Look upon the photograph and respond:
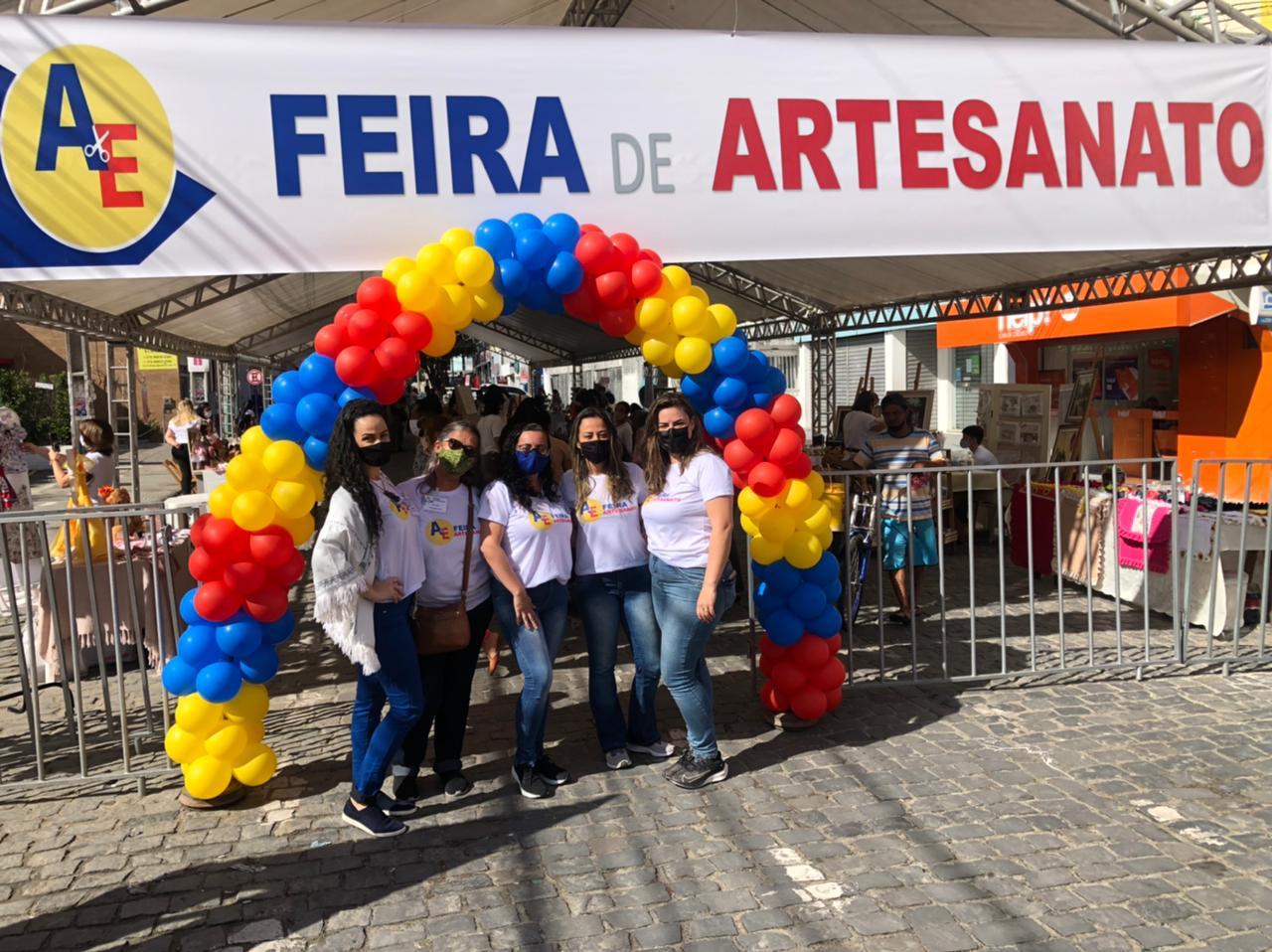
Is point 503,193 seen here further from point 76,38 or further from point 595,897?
point 595,897

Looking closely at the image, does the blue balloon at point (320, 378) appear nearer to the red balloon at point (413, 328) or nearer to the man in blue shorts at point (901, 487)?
the red balloon at point (413, 328)

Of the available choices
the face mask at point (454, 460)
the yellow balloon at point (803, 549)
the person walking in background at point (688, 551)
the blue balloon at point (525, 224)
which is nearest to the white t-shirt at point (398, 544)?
the face mask at point (454, 460)

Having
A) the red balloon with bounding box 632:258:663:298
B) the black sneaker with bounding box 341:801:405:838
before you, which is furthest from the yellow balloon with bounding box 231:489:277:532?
the red balloon with bounding box 632:258:663:298

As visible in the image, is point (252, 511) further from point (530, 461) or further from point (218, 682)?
point (530, 461)

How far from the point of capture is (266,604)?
423cm

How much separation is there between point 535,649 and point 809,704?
1.65 meters

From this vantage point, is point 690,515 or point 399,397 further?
point 399,397

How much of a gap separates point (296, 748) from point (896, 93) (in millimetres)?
4916

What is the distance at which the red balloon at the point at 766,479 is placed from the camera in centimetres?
458

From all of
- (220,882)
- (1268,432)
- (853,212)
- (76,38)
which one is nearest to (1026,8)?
(853,212)

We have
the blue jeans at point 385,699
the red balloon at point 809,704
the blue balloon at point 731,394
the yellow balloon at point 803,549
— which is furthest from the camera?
the red balloon at point 809,704

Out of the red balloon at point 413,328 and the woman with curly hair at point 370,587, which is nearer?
the woman with curly hair at point 370,587

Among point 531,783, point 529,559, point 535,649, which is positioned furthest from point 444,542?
point 531,783

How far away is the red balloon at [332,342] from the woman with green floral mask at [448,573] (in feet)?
1.91
